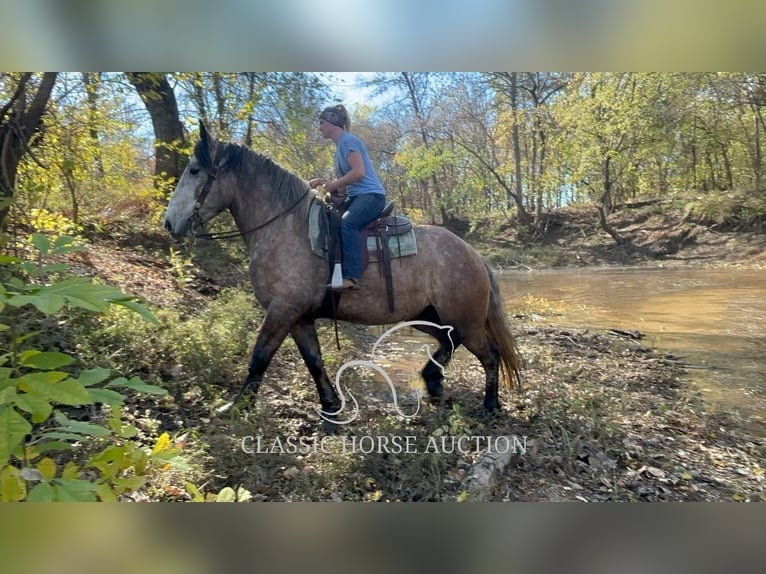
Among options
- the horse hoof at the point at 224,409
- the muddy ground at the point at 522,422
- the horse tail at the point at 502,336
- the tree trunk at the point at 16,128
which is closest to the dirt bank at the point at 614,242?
the muddy ground at the point at 522,422

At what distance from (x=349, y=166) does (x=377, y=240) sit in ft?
1.70

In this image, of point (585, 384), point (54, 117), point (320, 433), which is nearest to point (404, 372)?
point (320, 433)

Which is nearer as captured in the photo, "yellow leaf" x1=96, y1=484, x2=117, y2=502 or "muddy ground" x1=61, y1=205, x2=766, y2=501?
"yellow leaf" x1=96, y1=484, x2=117, y2=502

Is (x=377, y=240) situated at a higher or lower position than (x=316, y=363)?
higher

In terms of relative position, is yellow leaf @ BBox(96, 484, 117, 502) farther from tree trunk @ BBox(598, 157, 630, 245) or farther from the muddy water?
tree trunk @ BBox(598, 157, 630, 245)

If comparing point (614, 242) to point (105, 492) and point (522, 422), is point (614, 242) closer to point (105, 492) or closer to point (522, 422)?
point (522, 422)

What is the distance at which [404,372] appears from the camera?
8.05 ft

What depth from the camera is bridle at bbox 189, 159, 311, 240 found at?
2.71 metres

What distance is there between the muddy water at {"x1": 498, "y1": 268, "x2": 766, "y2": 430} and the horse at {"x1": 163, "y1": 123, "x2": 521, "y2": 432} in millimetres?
276

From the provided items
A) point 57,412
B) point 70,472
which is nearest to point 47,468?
point 70,472

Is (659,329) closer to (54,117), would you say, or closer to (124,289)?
(124,289)

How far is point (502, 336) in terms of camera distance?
271 centimetres

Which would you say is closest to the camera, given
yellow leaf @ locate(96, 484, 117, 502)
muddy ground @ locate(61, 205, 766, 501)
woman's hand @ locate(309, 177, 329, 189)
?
yellow leaf @ locate(96, 484, 117, 502)

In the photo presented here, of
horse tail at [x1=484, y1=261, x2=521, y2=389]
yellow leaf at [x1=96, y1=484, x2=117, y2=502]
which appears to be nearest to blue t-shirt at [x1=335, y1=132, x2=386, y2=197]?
horse tail at [x1=484, y1=261, x2=521, y2=389]
